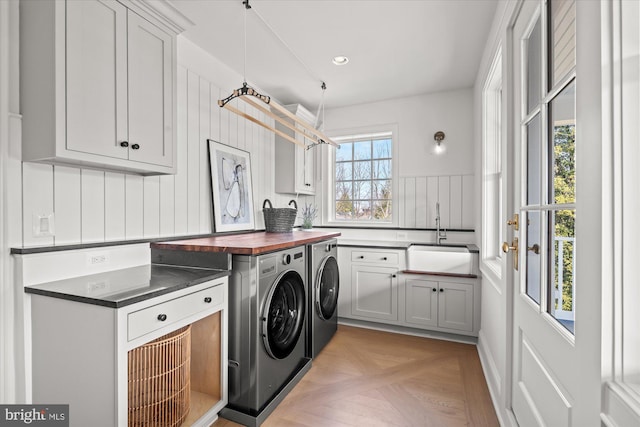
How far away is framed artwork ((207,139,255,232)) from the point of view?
101 inches

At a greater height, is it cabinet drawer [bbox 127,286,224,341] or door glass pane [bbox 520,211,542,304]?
door glass pane [bbox 520,211,542,304]

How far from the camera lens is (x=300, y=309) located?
7.54ft

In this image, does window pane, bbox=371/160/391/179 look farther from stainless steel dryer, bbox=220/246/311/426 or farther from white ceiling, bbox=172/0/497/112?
stainless steel dryer, bbox=220/246/311/426

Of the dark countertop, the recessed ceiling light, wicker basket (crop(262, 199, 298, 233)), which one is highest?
the recessed ceiling light

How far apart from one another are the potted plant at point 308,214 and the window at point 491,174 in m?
1.89

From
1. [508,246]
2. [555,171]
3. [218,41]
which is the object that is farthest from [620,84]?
[218,41]

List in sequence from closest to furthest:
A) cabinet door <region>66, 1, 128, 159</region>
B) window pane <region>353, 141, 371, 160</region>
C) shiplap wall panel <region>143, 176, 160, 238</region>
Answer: cabinet door <region>66, 1, 128, 159</region> → shiplap wall panel <region>143, 176, 160, 238</region> → window pane <region>353, 141, 371, 160</region>

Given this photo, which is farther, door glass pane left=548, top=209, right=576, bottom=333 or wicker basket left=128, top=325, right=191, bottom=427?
wicker basket left=128, top=325, right=191, bottom=427

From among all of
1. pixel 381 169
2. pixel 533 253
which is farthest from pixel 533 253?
pixel 381 169

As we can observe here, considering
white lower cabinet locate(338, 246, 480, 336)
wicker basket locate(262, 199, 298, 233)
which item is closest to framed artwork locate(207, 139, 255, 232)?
wicker basket locate(262, 199, 298, 233)

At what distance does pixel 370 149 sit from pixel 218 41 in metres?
2.17

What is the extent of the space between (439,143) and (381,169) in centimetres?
74

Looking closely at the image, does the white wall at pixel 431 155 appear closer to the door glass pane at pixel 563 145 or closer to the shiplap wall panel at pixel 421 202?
the shiplap wall panel at pixel 421 202

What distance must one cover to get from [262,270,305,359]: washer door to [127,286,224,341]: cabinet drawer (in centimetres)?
33
